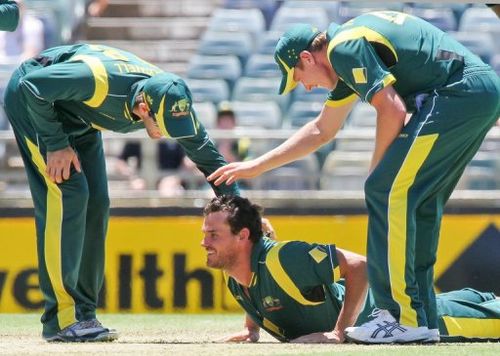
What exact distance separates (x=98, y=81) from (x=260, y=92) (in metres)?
6.75

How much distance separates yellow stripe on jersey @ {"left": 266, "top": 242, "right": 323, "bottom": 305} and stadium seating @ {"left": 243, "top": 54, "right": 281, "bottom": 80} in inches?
277

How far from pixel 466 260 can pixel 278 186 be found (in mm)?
1786

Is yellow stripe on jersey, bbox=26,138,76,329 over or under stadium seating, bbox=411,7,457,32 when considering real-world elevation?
under

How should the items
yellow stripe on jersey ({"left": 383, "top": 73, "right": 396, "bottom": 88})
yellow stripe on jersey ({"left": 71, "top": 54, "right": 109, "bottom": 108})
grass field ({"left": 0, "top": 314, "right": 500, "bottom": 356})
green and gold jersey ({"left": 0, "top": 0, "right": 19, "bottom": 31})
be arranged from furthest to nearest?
green and gold jersey ({"left": 0, "top": 0, "right": 19, "bottom": 31})
yellow stripe on jersey ({"left": 71, "top": 54, "right": 109, "bottom": 108})
yellow stripe on jersey ({"left": 383, "top": 73, "right": 396, "bottom": 88})
grass field ({"left": 0, "top": 314, "right": 500, "bottom": 356})

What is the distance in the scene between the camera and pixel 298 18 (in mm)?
13953

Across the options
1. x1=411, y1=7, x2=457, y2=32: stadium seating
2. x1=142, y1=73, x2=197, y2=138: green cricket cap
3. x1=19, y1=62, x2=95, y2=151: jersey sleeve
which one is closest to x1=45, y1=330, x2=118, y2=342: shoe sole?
x1=19, y1=62, x2=95, y2=151: jersey sleeve

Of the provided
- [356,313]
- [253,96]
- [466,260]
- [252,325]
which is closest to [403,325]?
[356,313]

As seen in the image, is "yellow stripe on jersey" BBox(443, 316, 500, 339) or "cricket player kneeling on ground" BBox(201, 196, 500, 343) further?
"yellow stripe on jersey" BBox(443, 316, 500, 339)

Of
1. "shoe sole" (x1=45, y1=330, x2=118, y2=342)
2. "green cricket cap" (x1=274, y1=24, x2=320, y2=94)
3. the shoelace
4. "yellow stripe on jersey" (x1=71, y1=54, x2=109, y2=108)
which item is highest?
"green cricket cap" (x1=274, y1=24, x2=320, y2=94)

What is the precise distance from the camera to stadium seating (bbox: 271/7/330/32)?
547 inches

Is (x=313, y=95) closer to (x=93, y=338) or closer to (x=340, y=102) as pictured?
(x=340, y=102)

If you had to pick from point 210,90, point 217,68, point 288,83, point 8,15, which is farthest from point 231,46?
point 288,83

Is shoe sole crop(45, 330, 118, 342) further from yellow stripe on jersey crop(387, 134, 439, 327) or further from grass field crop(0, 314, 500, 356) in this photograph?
yellow stripe on jersey crop(387, 134, 439, 327)

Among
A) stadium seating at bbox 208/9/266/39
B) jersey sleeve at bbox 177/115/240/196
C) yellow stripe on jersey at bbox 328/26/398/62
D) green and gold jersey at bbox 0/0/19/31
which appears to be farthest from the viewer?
stadium seating at bbox 208/9/266/39
